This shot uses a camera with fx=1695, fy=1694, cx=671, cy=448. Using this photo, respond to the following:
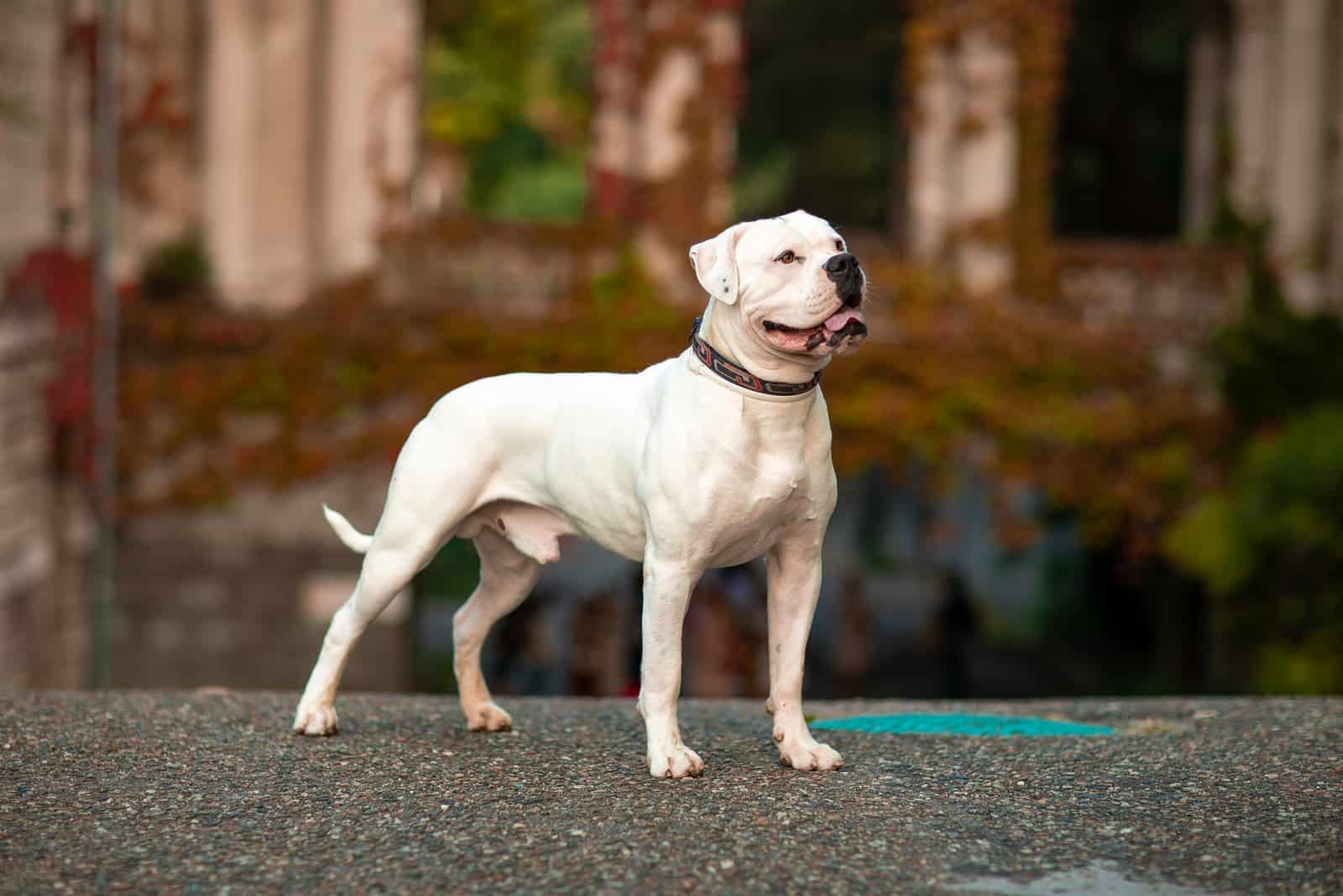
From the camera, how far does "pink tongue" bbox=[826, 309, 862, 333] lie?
493 cm

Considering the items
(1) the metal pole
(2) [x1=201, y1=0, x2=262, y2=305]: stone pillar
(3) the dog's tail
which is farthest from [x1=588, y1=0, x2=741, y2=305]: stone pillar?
(3) the dog's tail

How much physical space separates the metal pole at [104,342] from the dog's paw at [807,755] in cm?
933

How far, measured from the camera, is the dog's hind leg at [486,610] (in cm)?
600

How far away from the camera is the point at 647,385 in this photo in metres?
5.51

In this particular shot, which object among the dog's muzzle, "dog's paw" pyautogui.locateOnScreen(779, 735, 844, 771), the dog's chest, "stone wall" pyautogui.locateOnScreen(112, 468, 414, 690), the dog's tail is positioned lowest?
"stone wall" pyautogui.locateOnScreen(112, 468, 414, 690)

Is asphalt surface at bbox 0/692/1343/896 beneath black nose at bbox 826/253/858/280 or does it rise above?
beneath

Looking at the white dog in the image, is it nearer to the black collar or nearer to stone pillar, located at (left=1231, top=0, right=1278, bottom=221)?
the black collar

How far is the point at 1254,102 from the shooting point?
1611 centimetres

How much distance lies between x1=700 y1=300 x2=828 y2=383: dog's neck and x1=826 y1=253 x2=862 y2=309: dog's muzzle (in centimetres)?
26

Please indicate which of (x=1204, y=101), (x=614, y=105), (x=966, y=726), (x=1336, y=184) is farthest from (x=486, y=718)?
(x=1204, y=101)

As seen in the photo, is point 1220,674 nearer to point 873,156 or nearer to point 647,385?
point 647,385

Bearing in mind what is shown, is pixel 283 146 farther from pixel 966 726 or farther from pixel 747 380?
pixel 747 380

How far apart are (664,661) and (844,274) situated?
50.7 inches

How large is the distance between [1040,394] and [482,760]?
9941mm
